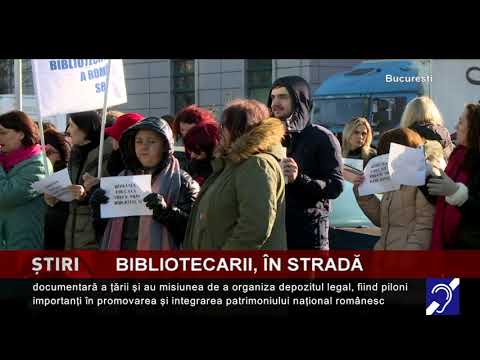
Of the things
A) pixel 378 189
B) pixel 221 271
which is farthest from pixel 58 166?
pixel 378 189

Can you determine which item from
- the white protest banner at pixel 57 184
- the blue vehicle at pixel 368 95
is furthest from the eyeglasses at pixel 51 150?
the blue vehicle at pixel 368 95

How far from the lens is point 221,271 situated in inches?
189

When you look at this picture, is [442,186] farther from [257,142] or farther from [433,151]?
[257,142]

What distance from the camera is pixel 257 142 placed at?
433 centimetres

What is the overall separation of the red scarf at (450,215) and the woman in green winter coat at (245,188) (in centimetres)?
97

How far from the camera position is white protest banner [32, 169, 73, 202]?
17.2 feet

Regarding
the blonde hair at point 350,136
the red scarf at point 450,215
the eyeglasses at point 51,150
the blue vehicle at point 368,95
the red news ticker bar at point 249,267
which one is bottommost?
the red news ticker bar at point 249,267

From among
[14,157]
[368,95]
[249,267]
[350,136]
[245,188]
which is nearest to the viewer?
[245,188]

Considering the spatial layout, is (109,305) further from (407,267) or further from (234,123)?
(407,267)

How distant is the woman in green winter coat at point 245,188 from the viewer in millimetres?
4262

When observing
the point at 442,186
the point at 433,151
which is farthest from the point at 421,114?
the point at 442,186

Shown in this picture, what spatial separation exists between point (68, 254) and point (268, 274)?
129cm

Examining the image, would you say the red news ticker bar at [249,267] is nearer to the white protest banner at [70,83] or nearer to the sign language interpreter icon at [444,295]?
the sign language interpreter icon at [444,295]

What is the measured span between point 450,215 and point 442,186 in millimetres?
190
